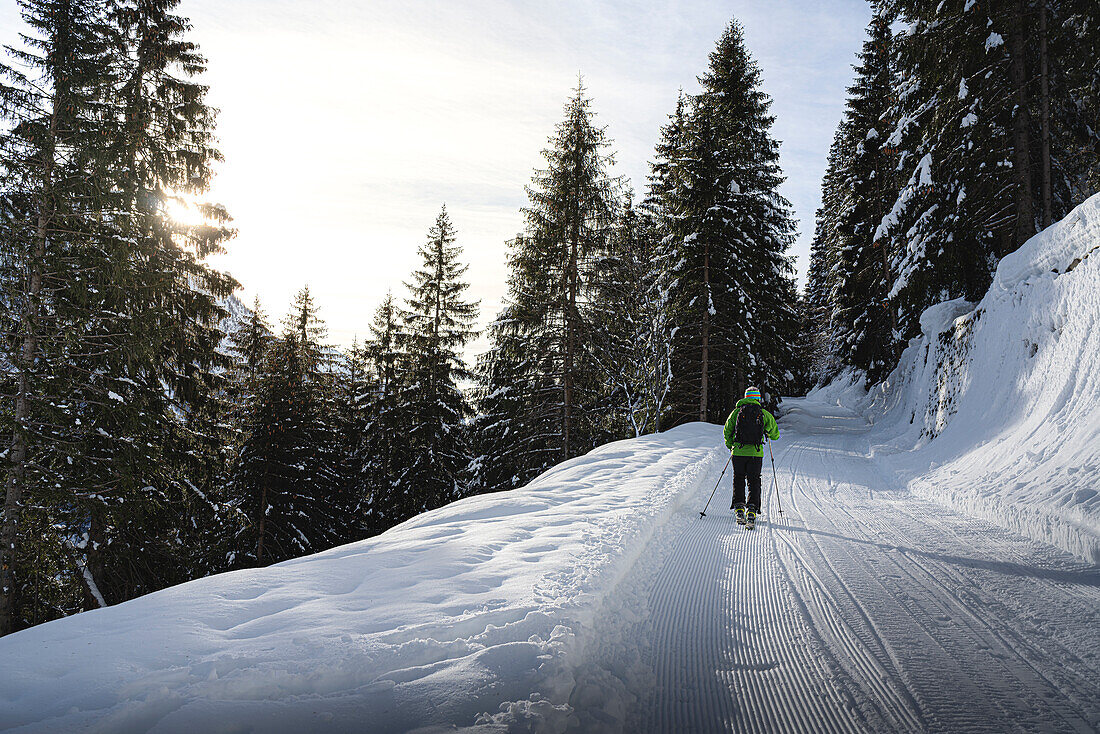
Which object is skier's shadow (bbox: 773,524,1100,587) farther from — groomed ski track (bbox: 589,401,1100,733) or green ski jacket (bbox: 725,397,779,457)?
green ski jacket (bbox: 725,397,779,457)

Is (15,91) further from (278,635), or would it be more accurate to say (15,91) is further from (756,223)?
(756,223)

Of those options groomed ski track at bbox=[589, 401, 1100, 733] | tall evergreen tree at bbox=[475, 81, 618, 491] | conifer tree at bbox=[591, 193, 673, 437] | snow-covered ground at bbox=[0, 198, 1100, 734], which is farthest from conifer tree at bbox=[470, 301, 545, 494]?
groomed ski track at bbox=[589, 401, 1100, 733]

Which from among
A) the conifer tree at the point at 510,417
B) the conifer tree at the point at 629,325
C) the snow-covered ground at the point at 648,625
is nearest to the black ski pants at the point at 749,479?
the snow-covered ground at the point at 648,625

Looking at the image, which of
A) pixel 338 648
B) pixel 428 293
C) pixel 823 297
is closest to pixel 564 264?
pixel 428 293

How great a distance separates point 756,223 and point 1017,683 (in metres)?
20.5

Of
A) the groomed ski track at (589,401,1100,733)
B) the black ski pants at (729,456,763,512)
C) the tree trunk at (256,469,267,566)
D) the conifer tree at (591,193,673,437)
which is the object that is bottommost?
the tree trunk at (256,469,267,566)

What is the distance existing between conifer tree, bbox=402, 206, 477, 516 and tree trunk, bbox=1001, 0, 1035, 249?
59.2ft

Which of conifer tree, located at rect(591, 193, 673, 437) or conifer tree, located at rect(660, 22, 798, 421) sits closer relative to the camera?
conifer tree, located at rect(591, 193, 673, 437)

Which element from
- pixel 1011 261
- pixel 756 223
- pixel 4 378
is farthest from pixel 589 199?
pixel 4 378

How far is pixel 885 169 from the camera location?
2152cm

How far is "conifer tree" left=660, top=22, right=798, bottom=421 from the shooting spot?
65.9 feet

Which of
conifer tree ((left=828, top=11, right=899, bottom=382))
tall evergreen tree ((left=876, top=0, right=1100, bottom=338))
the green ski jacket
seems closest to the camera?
the green ski jacket

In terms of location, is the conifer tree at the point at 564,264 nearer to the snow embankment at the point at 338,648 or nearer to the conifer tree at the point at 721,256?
the conifer tree at the point at 721,256

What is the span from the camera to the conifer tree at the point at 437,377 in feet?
69.8
